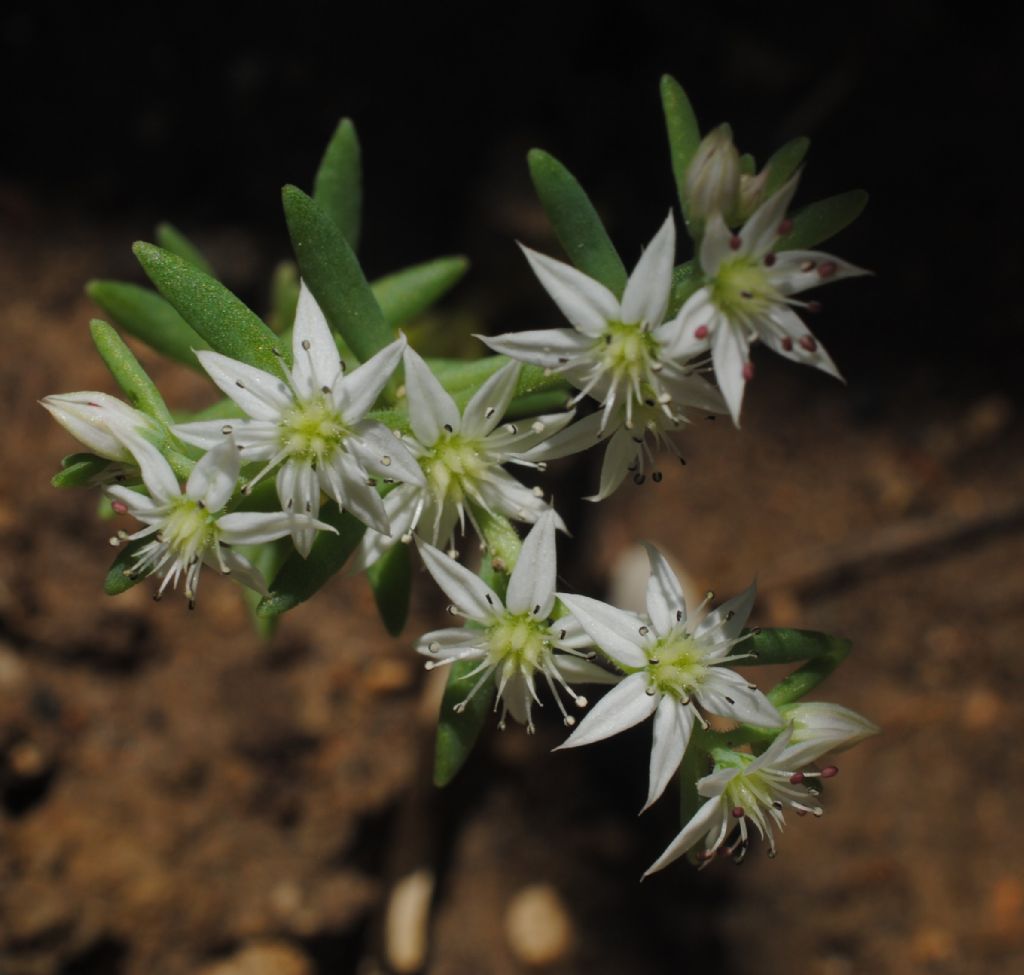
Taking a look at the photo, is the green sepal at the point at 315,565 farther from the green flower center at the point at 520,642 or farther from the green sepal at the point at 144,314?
the green sepal at the point at 144,314

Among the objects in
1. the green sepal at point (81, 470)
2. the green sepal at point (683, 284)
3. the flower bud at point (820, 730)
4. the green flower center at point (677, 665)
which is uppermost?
the green sepal at point (81, 470)

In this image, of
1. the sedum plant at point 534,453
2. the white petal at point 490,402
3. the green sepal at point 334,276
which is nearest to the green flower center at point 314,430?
the sedum plant at point 534,453

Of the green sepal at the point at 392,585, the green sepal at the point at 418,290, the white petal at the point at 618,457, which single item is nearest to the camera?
the white petal at the point at 618,457

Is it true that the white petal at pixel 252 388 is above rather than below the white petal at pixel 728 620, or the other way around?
Result: above

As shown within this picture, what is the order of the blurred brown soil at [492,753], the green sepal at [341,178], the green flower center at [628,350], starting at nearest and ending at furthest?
the green flower center at [628,350] < the green sepal at [341,178] < the blurred brown soil at [492,753]

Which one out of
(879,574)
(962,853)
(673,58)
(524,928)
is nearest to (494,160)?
(673,58)

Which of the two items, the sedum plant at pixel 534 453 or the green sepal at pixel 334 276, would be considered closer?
the sedum plant at pixel 534 453

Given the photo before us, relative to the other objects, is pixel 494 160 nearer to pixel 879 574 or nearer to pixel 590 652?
pixel 879 574
